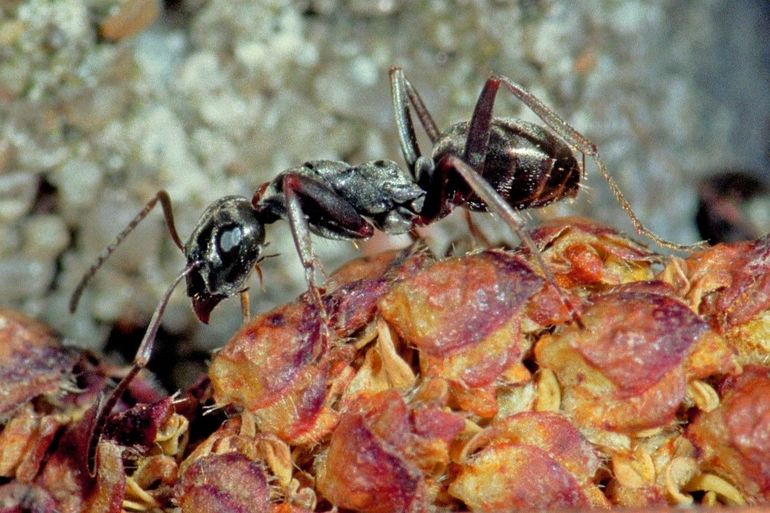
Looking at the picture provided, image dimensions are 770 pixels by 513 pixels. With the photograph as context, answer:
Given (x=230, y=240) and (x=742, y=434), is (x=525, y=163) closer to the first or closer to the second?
(x=230, y=240)

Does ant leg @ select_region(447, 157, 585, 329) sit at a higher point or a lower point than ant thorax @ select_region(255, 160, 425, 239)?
higher

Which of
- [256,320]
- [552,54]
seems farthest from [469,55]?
[256,320]

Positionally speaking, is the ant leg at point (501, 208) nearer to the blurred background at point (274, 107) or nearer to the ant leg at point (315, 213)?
the ant leg at point (315, 213)

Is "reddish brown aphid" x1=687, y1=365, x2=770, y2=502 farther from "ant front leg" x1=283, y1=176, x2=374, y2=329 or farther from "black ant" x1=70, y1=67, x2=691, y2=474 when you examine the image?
"ant front leg" x1=283, y1=176, x2=374, y2=329

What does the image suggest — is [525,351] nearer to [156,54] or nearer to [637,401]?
[637,401]

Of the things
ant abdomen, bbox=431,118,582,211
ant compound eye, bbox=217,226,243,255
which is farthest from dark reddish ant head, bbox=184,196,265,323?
ant abdomen, bbox=431,118,582,211

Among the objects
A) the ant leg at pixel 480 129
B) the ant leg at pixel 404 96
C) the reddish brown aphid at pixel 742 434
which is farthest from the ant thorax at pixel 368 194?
the reddish brown aphid at pixel 742 434
